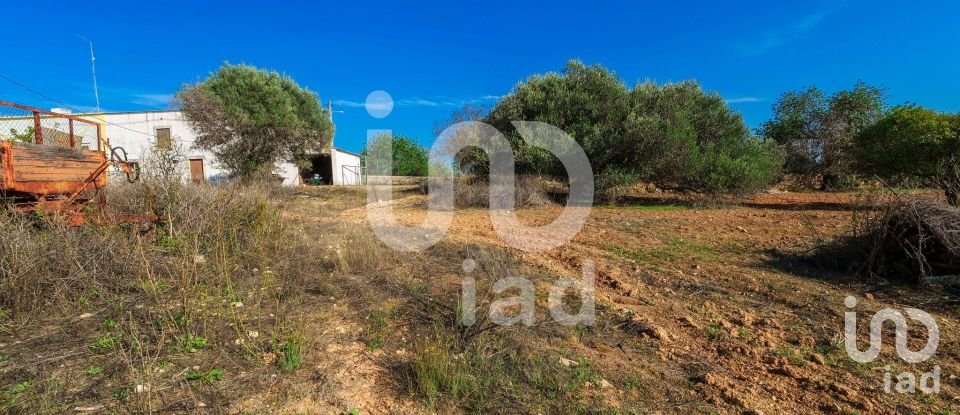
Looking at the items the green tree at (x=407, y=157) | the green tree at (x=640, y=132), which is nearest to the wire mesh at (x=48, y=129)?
the green tree at (x=640, y=132)

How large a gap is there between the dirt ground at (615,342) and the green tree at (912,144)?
844 cm

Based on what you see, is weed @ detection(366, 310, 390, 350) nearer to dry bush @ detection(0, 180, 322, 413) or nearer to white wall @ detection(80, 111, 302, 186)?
dry bush @ detection(0, 180, 322, 413)

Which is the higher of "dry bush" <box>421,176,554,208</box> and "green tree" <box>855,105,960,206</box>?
"green tree" <box>855,105,960,206</box>

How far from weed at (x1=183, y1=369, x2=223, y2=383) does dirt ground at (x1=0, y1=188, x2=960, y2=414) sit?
144mm

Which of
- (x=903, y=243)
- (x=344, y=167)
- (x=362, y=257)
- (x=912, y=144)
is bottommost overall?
(x=362, y=257)

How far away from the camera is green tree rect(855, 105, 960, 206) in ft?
33.0

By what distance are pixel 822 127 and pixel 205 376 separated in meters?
24.8

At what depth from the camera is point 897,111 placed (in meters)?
12.0

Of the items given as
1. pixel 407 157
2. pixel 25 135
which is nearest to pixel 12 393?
pixel 25 135

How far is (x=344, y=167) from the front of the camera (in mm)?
27734

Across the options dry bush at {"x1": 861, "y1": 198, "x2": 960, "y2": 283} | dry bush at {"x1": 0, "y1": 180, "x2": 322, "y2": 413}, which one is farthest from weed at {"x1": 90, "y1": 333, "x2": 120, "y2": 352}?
dry bush at {"x1": 861, "y1": 198, "x2": 960, "y2": 283}

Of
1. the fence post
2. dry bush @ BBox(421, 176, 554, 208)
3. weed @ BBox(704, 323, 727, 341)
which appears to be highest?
the fence post

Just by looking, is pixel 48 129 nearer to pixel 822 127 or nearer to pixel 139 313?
pixel 139 313

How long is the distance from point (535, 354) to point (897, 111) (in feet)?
50.6
